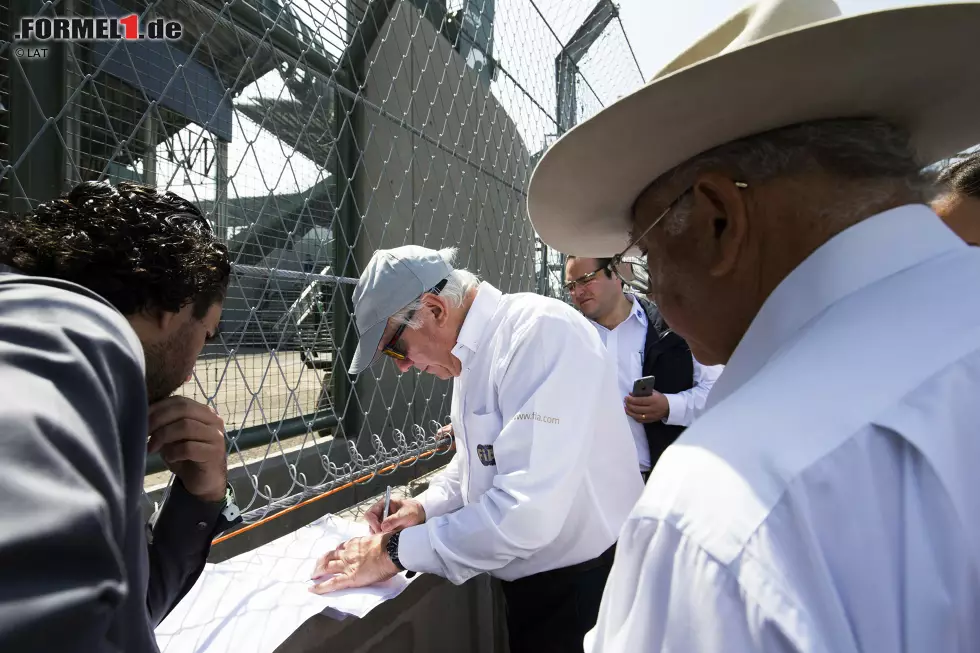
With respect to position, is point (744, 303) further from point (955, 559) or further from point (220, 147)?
point (220, 147)

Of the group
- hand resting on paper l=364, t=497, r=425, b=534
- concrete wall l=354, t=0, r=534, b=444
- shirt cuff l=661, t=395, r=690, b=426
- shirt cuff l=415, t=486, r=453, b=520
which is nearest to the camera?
hand resting on paper l=364, t=497, r=425, b=534

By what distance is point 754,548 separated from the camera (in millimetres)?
400

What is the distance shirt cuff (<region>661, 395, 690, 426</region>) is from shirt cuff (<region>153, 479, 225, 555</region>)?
178cm

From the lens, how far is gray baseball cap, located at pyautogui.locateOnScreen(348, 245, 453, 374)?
1.58 meters

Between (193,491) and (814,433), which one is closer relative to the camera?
(814,433)

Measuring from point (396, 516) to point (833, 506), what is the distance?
134 centimetres

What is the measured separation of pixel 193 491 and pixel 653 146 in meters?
1.09

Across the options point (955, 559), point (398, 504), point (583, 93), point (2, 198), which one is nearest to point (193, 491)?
point (398, 504)

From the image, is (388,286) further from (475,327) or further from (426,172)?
(426,172)

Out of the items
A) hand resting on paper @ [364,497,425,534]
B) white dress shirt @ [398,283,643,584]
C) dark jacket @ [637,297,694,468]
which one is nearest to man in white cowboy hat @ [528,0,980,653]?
white dress shirt @ [398,283,643,584]

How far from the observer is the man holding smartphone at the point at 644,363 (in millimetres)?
2293

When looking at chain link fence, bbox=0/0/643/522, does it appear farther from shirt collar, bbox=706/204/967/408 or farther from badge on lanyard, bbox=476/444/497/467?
shirt collar, bbox=706/204/967/408

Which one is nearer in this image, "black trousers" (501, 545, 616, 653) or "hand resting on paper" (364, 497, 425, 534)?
"black trousers" (501, 545, 616, 653)

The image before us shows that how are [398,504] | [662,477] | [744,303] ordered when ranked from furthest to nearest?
[398,504]
[744,303]
[662,477]
